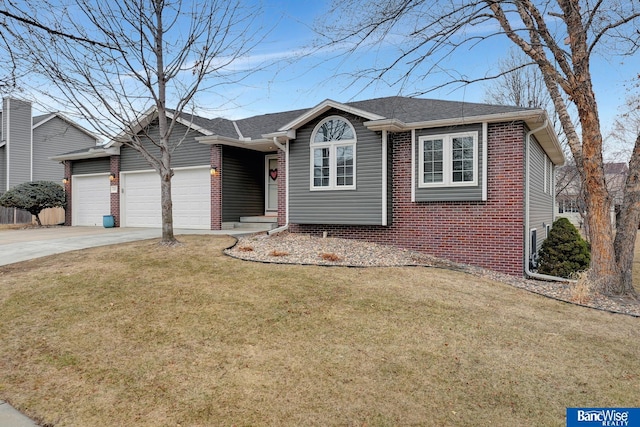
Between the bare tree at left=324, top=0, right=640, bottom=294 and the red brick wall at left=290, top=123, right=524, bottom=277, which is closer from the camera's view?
the bare tree at left=324, top=0, right=640, bottom=294

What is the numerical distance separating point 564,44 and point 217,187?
10399 mm

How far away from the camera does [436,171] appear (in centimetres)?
1051

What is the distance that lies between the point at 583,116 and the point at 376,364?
22.5ft

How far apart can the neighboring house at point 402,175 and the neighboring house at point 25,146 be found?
1150cm

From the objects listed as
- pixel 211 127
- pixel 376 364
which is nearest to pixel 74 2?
pixel 211 127

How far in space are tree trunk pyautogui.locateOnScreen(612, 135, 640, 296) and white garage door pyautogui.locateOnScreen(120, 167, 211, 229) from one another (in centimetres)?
1155

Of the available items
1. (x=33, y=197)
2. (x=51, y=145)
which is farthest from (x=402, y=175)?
(x=51, y=145)

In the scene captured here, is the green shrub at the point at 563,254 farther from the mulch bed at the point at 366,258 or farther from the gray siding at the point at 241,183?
the gray siding at the point at 241,183

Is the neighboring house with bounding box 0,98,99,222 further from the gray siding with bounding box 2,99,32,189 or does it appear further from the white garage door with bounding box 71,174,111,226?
the white garage door with bounding box 71,174,111,226

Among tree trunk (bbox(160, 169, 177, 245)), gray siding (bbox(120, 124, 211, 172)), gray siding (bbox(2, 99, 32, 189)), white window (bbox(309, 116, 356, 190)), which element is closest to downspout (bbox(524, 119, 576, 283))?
white window (bbox(309, 116, 356, 190))

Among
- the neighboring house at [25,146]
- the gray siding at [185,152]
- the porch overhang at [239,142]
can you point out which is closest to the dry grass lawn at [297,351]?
the porch overhang at [239,142]

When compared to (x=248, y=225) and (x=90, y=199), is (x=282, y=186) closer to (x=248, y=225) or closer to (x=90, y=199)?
(x=248, y=225)

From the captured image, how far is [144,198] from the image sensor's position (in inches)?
626

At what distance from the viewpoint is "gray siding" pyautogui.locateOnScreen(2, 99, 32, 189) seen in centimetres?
2209
